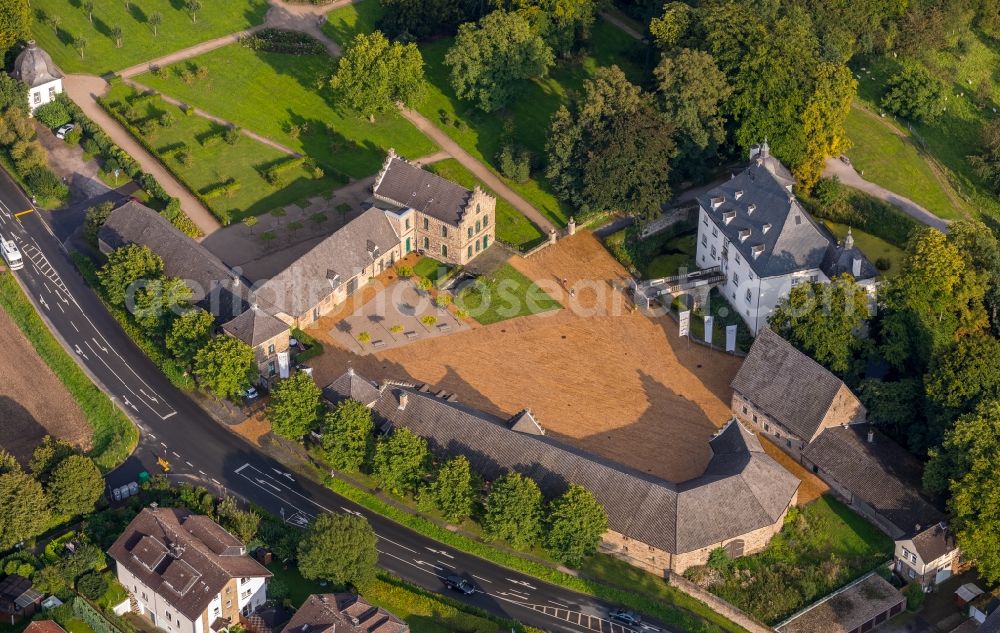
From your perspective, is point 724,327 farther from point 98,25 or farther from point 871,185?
point 98,25

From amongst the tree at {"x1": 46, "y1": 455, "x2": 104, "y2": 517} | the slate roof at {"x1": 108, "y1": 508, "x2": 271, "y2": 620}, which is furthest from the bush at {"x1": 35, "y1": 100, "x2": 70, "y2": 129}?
the slate roof at {"x1": 108, "y1": 508, "x2": 271, "y2": 620}

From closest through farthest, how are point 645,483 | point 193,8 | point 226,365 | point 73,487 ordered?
point 73,487
point 645,483
point 226,365
point 193,8

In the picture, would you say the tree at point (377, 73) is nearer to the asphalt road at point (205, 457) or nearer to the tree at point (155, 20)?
the tree at point (155, 20)

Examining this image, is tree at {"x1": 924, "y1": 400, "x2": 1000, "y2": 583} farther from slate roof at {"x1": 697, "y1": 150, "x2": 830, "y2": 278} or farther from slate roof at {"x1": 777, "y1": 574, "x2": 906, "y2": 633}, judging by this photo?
slate roof at {"x1": 697, "y1": 150, "x2": 830, "y2": 278}

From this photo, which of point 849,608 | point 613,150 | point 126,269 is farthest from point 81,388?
point 849,608

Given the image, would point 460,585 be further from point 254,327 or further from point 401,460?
point 254,327

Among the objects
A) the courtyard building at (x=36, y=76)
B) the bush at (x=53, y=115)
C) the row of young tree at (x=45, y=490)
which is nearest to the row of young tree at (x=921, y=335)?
the row of young tree at (x=45, y=490)
